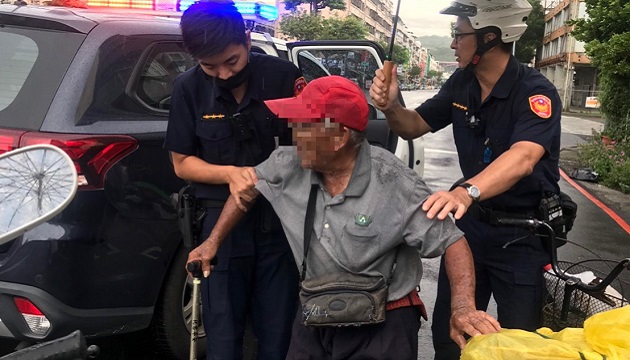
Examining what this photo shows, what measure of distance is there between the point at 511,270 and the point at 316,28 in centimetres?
3679

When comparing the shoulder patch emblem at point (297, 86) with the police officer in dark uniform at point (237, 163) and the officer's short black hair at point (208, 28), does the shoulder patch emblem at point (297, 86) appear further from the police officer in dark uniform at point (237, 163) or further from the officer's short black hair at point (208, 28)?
the officer's short black hair at point (208, 28)

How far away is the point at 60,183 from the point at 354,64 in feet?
14.9

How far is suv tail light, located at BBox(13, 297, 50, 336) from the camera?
8.61 feet

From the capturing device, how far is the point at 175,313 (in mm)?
3285

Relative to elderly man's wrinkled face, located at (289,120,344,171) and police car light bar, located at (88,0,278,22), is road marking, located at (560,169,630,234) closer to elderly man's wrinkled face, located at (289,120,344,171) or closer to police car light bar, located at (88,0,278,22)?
police car light bar, located at (88,0,278,22)

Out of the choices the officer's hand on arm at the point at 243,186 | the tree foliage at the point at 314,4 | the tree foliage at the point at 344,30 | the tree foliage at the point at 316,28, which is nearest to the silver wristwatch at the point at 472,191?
the officer's hand on arm at the point at 243,186

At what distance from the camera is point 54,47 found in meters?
2.87

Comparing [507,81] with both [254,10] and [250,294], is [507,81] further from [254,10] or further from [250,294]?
[254,10]

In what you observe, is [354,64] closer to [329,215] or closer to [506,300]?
[506,300]

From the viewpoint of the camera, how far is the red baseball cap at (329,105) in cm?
188

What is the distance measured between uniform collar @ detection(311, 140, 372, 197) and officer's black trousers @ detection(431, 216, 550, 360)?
70cm

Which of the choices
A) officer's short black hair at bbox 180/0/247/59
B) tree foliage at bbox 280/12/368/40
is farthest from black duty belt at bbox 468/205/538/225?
tree foliage at bbox 280/12/368/40

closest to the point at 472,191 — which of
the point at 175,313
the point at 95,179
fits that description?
the point at 95,179

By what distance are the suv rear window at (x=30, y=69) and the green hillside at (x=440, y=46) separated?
1629 mm
